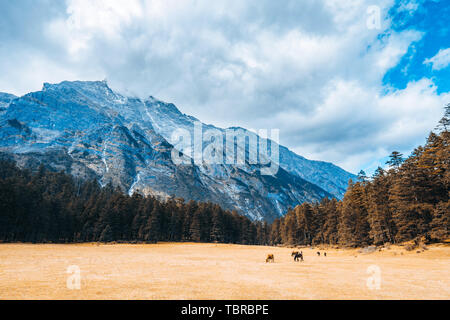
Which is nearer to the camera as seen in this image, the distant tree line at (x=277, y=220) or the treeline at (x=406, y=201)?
the treeline at (x=406, y=201)

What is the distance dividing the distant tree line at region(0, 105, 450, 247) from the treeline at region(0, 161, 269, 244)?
28 centimetres

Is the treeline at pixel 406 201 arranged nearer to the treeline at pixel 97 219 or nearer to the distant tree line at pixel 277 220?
the distant tree line at pixel 277 220

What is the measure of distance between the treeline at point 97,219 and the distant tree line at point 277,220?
0.28 metres

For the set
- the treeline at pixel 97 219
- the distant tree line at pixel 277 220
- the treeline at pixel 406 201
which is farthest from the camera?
the treeline at pixel 97 219

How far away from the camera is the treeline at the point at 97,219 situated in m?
80.0

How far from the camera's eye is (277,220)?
456 ft

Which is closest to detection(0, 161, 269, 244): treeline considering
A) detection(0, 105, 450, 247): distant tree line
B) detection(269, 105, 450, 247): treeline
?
detection(0, 105, 450, 247): distant tree line

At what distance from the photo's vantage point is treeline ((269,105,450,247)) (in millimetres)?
42125

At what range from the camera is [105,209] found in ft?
304

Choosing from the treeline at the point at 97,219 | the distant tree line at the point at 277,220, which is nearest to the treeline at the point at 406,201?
the distant tree line at the point at 277,220
